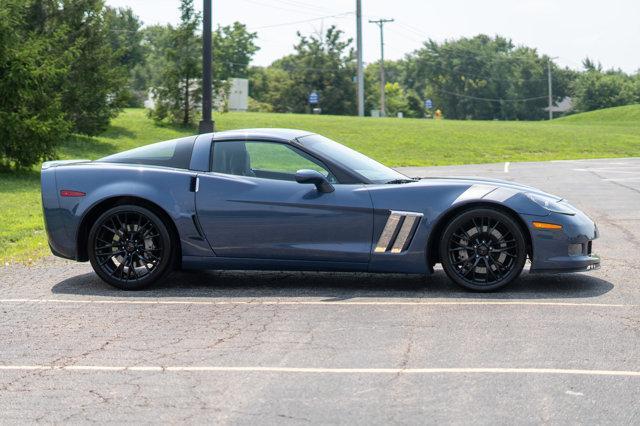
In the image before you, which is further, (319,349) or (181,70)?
(181,70)

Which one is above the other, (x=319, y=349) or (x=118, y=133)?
(x=118, y=133)

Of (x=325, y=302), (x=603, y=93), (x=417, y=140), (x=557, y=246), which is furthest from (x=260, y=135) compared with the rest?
(x=603, y=93)

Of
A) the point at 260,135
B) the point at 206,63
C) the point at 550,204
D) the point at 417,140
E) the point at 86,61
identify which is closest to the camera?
the point at 550,204

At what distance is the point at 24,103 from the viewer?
22.3m

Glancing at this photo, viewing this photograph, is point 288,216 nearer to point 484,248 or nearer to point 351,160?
point 351,160

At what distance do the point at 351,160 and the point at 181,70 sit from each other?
3151 cm

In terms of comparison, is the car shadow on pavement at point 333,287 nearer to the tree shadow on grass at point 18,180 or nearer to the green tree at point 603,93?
the tree shadow on grass at point 18,180

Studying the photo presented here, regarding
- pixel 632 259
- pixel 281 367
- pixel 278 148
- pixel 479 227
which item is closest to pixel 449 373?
pixel 281 367

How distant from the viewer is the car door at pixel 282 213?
26.9 feet

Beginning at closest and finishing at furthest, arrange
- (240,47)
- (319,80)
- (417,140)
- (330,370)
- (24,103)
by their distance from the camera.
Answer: (330,370), (24,103), (417,140), (319,80), (240,47)

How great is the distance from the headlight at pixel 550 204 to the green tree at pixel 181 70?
30.7m

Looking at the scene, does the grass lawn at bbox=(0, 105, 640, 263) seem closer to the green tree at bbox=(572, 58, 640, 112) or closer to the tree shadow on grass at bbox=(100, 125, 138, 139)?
the tree shadow on grass at bbox=(100, 125, 138, 139)

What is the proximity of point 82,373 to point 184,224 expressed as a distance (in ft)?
9.46

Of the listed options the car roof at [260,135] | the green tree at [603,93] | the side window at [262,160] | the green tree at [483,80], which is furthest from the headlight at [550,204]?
the green tree at [483,80]
